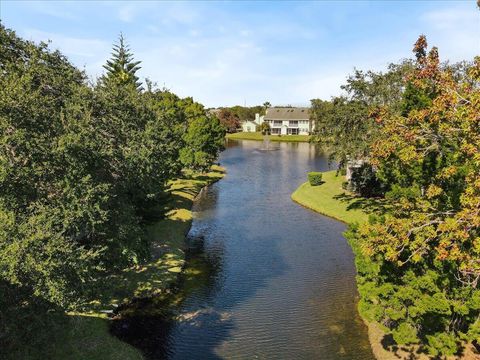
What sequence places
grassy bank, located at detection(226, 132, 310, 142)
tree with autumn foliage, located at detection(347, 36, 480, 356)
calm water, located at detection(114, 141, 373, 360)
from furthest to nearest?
grassy bank, located at detection(226, 132, 310, 142), calm water, located at detection(114, 141, 373, 360), tree with autumn foliage, located at detection(347, 36, 480, 356)

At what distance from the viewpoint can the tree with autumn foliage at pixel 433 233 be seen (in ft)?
45.0

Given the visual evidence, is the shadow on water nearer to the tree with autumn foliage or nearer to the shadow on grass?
the tree with autumn foliage

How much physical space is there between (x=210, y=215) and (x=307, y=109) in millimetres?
117013

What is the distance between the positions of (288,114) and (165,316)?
447 ft

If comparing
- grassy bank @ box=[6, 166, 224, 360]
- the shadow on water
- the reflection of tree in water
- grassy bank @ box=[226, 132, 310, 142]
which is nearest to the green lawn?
grassy bank @ box=[6, 166, 224, 360]

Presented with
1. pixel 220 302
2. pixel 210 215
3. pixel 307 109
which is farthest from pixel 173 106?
pixel 307 109

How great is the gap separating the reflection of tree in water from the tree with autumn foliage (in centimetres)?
1003

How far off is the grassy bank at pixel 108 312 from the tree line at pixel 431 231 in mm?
12930

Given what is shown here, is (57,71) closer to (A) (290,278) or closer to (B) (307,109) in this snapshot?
(A) (290,278)

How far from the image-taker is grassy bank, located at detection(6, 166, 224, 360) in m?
16.2

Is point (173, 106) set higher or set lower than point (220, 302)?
higher

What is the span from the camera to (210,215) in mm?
46750

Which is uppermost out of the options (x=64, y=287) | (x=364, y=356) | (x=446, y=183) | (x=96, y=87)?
(x=96, y=87)

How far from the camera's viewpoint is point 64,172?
18.6 meters
